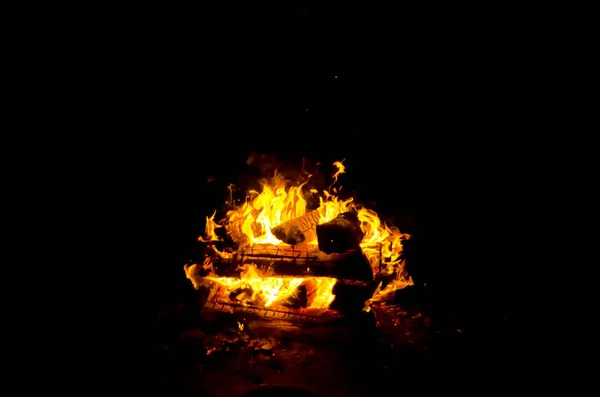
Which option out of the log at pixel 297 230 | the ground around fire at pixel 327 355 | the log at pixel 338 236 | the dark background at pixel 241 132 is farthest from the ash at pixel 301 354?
the log at pixel 297 230

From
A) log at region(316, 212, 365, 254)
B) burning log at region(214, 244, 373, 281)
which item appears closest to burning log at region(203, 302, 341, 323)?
burning log at region(214, 244, 373, 281)

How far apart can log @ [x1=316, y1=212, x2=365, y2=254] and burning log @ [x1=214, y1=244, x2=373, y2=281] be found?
0.06m

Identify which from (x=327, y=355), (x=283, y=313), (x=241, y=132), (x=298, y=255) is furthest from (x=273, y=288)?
(x=241, y=132)

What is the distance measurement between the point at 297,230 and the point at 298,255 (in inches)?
9.3

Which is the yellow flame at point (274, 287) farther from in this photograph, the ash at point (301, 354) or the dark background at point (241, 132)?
the dark background at point (241, 132)

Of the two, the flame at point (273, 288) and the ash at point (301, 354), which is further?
the flame at point (273, 288)

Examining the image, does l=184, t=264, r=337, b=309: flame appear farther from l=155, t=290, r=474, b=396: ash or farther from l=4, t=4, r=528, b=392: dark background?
l=4, t=4, r=528, b=392: dark background

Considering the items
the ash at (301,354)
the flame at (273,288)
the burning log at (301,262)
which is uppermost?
the burning log at (301,262)

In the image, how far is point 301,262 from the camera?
9.77ft

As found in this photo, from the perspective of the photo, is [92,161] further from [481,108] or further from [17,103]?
[481,108]

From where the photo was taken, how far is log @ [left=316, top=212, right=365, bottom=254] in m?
2.91

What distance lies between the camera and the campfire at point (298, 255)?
297cm

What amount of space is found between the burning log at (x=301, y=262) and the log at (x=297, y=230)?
0.24 feet

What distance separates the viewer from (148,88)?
365 cm
